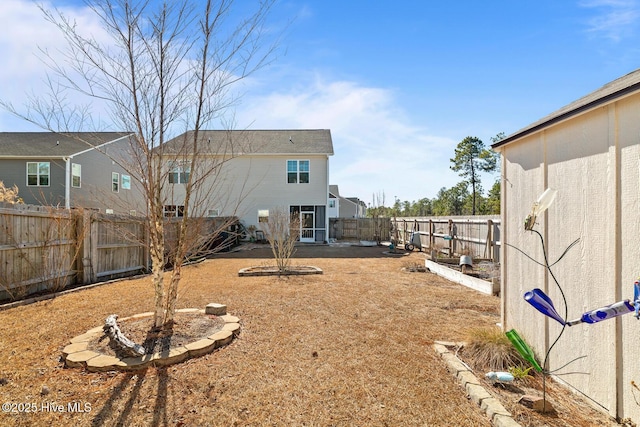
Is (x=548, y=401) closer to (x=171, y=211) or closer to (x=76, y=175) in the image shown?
(x=171, y=211)

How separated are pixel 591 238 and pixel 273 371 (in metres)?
2.93

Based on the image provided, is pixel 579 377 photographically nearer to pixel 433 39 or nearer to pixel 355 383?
pixel 355 383

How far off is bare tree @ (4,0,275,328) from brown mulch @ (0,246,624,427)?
1.18m

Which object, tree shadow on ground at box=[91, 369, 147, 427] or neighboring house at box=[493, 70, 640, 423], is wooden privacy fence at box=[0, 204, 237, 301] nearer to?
tree shadow on ground at box=[91, 369, 147, 427]

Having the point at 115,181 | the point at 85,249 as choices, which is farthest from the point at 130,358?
the point at 115,181

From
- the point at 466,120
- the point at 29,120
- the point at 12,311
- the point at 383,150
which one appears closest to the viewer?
the point at 29,120

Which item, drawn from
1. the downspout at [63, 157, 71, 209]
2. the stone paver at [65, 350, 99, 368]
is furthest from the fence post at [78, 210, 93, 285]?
the downspout at [63, 157, 71, 209]

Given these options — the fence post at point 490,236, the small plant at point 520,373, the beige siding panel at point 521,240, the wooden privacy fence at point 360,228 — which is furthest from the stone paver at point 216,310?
the wooden privacy fence at point 360,228

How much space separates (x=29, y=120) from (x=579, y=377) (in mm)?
6044

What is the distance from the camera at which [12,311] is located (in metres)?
5.15

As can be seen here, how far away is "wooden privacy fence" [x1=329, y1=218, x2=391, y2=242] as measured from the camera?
20953 millimetres

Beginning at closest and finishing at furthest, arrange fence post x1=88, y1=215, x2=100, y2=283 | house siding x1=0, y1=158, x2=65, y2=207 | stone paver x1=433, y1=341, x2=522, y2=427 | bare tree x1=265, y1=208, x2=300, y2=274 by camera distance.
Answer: stone paver x1=433, y1=341, x2=522, y2=427 < fence post x1=88, y1=215, x2=100, y2=283 < bare tree x1=265, y1=208, x2=300, y2=274 < house siding x1=0, y1=158, x2=65, y2=207

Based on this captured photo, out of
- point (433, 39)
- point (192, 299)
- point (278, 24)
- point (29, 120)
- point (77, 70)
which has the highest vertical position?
point (433, 39)

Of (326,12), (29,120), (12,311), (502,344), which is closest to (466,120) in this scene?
(326,12)
